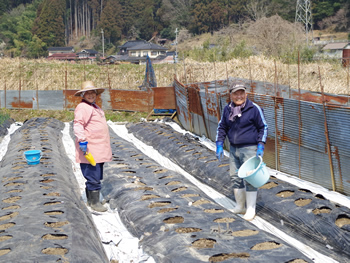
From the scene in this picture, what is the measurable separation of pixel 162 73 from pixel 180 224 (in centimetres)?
1777

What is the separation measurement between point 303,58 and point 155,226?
57.3ft

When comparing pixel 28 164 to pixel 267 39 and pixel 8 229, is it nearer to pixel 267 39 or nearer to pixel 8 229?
pixel 8 229

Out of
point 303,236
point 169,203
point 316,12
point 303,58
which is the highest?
point 316,12

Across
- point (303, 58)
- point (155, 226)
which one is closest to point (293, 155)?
point (155, 226)

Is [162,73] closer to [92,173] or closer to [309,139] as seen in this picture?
[309,139]

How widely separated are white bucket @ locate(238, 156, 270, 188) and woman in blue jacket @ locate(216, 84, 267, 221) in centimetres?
9

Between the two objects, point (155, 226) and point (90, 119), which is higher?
point (90, 119)

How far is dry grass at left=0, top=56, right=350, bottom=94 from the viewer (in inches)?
→ 625

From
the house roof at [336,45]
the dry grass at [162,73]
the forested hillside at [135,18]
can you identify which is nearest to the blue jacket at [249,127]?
the dry grass at [162,73]

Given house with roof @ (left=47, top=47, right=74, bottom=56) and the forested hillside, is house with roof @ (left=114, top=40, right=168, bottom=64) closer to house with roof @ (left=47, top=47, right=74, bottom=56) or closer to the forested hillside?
house with roof @ (left=47, top=47, right=74, bottom=56)

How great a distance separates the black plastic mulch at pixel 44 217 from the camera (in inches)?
116

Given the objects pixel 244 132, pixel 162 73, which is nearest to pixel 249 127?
pixel 244 132

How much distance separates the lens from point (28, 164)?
5.62 m

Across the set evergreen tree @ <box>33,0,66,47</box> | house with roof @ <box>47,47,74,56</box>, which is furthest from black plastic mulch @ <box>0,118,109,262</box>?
evergreen tree @ <box>33,0,66,47</box>
